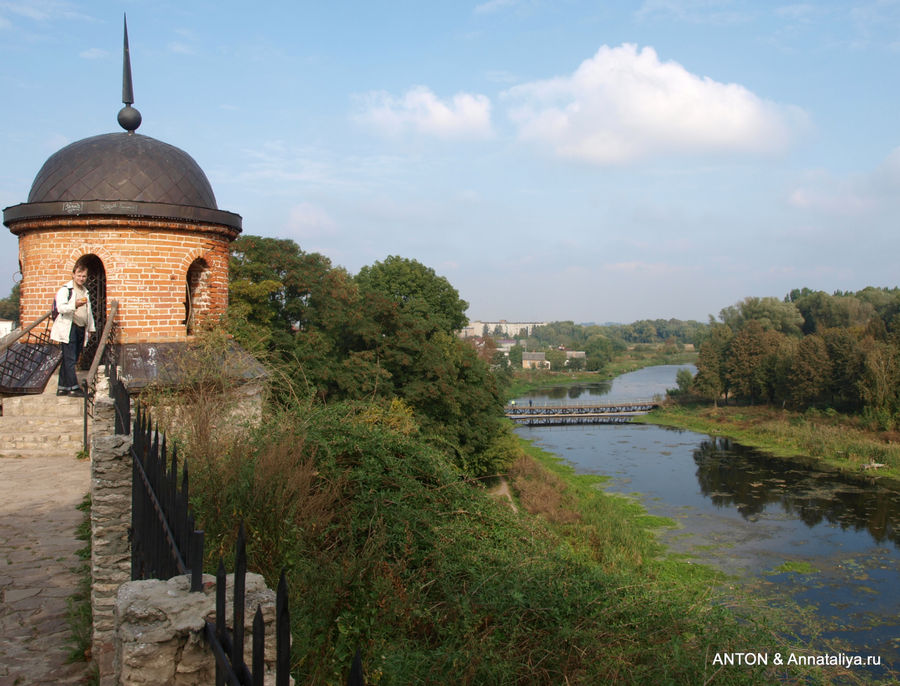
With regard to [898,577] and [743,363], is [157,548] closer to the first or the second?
[898,577]

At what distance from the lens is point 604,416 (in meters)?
53.0

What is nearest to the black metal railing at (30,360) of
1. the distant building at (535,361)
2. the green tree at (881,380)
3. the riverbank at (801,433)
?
the riverbank at (801,433)

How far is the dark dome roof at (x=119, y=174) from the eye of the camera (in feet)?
34.5

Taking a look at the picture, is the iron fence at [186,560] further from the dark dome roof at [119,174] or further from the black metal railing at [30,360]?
the black metal railing at [30,360]

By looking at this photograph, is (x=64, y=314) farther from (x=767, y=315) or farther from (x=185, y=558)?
(x=767, y=315)

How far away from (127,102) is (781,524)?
2346cm

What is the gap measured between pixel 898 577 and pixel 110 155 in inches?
845

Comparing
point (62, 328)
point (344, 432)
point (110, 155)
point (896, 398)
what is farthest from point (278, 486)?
point (896, 398)

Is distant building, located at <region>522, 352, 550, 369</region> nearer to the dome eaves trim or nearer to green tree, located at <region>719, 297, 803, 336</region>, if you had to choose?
green tree, located at <region>719, 297, 803, 336</region>

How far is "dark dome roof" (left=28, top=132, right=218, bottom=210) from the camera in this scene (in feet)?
34.5

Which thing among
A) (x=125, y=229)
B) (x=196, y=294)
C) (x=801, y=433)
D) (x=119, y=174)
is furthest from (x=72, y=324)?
(x=801, y=433)

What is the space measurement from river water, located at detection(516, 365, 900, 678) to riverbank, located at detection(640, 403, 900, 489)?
1.93 metres

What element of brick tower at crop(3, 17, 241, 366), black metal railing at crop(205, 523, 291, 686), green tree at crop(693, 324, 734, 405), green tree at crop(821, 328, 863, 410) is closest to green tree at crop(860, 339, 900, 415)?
green tree at crop(821, 328, 863, 410)

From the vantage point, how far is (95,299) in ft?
36.3
